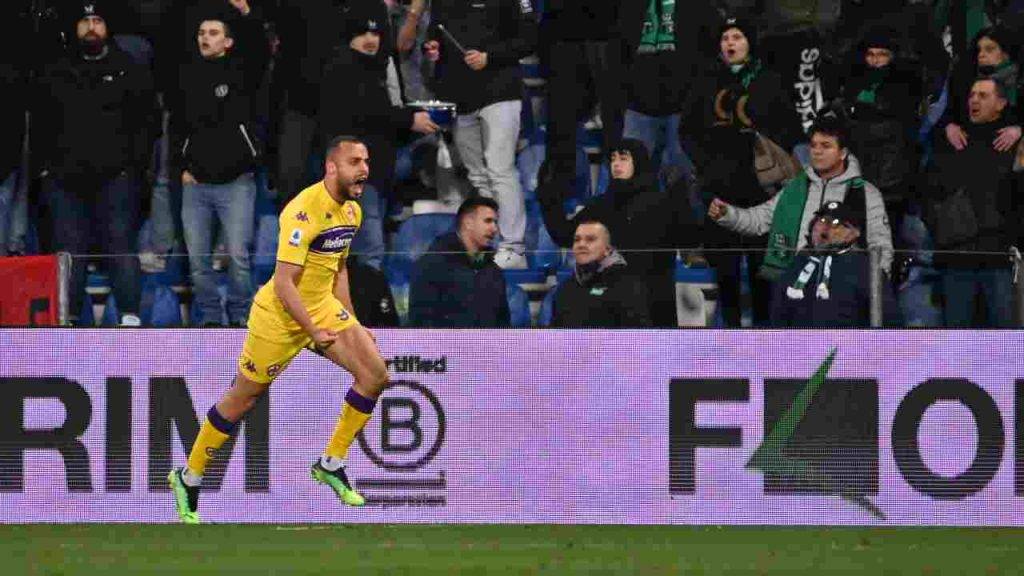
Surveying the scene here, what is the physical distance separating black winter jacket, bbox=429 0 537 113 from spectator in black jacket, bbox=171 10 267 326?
1.56 metres

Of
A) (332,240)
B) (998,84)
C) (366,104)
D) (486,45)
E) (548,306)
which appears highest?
(486,45)

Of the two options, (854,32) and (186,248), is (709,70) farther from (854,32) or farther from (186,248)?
(186,248)

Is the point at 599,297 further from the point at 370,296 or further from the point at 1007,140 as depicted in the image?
the point at 1007,140

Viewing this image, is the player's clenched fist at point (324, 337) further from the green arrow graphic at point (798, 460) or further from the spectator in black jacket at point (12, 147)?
the spectator in black jacket at point (12, 147)

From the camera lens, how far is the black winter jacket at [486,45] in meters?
14.9

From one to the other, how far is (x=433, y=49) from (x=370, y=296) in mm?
2966

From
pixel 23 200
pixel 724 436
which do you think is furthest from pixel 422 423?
pixel 23 200

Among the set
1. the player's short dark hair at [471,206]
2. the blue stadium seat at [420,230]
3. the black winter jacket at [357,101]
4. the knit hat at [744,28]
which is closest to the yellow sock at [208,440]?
the player's short dark hair at [471,206]

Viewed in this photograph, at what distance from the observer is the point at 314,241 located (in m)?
11.2

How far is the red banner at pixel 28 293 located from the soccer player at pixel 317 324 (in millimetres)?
2280

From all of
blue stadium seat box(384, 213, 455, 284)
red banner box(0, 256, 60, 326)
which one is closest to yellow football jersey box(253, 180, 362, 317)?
red banner box(0, 256, 60, 326)

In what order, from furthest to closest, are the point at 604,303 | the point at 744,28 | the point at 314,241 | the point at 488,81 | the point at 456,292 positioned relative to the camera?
the point at 488,81
the point at 744,28
the point at 604,303
the point at 456,292
the point at 314,241

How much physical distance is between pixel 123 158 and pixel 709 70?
4.81 metres

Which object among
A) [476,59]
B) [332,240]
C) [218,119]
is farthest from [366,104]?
[332,240]
